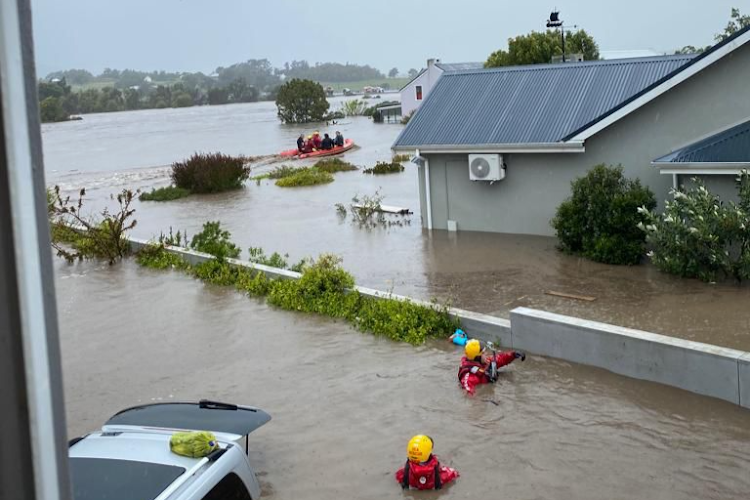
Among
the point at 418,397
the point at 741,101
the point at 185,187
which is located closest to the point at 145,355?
the point at 418,397

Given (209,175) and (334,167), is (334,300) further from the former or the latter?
(334,167)

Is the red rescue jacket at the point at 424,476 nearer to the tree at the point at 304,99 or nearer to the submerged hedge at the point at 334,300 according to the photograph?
the submerged hedge at the point at 334,300

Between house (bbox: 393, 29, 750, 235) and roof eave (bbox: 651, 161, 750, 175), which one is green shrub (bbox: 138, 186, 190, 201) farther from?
roof eave (bbox: 651, 161, 750, 175)

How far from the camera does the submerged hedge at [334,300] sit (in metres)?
12.1

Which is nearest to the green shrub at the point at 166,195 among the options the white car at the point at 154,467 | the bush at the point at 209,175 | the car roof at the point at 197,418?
the bush at the point at 209,175

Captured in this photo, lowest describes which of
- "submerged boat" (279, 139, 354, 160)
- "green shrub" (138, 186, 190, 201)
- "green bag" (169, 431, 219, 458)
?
"green bag" (169, 431, 219, 458)

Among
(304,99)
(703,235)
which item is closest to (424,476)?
(703,235)

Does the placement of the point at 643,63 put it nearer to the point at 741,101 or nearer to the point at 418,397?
the point at 741,101

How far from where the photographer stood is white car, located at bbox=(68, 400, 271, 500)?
5211 millimetres

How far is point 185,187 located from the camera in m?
32.4

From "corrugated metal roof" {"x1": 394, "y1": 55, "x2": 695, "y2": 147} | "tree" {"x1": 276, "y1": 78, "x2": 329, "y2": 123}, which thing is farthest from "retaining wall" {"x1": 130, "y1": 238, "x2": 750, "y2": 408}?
"tree" {"x1": 276, "y1": 78, "x2": 329, "y2": 123}

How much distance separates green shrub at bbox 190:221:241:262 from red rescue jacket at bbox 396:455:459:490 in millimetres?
10213

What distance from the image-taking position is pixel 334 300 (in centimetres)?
1370

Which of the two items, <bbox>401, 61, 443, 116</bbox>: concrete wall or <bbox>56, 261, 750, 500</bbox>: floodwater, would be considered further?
<bbox>401, 61, 443, 116</bbox>: concrete wall
